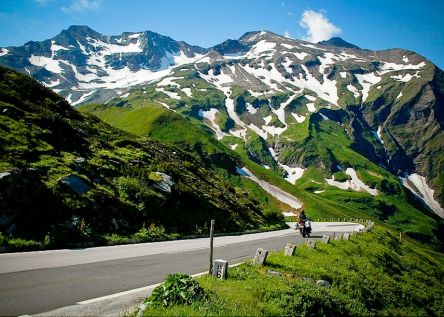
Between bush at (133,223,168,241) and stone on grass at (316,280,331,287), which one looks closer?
stone on grass at (316,280,331,287)

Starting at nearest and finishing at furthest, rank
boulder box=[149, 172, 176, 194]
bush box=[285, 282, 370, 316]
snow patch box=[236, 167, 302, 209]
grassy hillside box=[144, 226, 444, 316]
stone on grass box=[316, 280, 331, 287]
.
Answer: grassy hillside box=[144, 226, 444, 316]
bush box=[285, 282, 370, 316]
stone on grass box=[316, 280, 331, 287]
boulder box=[149, 172, 176, 194]
snow patch box=[236, 167, 302, 209]

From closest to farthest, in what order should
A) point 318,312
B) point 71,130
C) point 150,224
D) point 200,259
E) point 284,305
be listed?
point 284,305, point 318,312, point 200,259, point 150,224, point 71,130

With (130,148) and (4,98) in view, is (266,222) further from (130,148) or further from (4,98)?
(4,98)

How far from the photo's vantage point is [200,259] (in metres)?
18.5

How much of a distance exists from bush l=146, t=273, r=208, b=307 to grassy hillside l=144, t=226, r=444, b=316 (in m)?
0.15

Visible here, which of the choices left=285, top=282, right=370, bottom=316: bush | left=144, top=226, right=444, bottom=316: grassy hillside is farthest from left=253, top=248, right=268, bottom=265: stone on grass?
left=285, top=282, right=370, bottom=316: bush

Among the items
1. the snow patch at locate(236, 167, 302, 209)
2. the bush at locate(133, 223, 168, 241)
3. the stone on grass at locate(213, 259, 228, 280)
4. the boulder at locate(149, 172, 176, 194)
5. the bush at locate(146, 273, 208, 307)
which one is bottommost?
the snow patch at locate(236, 167, 302, 209)

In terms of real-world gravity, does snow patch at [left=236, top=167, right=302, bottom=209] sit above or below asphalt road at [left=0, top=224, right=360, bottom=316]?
below

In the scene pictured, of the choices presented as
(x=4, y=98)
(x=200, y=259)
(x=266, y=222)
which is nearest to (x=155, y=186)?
(x=200, y=259)

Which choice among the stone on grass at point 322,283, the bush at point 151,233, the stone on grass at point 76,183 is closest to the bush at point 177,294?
the stone on grass at point 322,283

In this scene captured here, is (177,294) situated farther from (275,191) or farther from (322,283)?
(275,191)

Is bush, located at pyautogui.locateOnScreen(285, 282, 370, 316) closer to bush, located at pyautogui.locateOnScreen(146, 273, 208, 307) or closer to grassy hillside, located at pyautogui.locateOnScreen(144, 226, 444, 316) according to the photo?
grassy hillside, located at pyautogui.locateOnScreen(144, 226, 444, 316)

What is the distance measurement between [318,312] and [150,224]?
58.3 feet

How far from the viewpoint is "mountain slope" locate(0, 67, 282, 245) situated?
19719 mm
